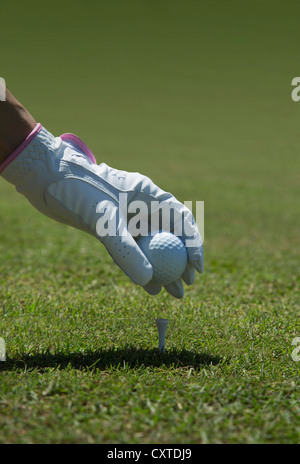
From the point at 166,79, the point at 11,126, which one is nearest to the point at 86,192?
the point at 11,126

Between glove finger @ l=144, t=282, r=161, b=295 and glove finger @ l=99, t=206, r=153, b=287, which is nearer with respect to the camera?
glove finger @ l=99, t=206, r=153, b=287

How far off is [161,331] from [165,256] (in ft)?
1.73

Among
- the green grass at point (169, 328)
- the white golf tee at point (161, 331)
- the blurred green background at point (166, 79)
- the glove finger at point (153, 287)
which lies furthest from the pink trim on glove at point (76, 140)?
the blurred green background at point (166, 79)

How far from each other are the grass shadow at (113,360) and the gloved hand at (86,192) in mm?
499

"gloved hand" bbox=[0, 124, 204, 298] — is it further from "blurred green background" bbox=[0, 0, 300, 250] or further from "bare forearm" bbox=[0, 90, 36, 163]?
"blurred green background" bbox=[0, 0, 300, 250]

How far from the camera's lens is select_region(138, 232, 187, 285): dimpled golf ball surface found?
3529 mm

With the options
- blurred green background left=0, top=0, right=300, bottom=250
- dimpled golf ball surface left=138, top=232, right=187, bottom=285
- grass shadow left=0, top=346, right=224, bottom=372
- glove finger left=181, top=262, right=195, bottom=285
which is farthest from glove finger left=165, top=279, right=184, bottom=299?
blurred green background left=0, top=0, right=300, bottom=250

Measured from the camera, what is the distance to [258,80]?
45.3 m

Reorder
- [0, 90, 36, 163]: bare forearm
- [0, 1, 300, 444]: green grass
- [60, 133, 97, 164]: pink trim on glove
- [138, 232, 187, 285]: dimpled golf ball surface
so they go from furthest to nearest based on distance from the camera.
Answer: [60, 133, 97, 164]: pink trim on glove
[138, 232, 187, 285]: dimpled golf ball surface
[0, 90, 36, 163]: bare forearm
[0, 1, 300, 444]: green grass

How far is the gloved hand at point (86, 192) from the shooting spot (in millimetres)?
3436

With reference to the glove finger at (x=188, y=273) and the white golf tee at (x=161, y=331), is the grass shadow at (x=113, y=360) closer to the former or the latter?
the white golf tee at (x=161, y=331)

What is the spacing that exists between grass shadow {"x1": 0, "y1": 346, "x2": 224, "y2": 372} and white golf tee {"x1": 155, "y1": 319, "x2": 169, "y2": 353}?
49mm
